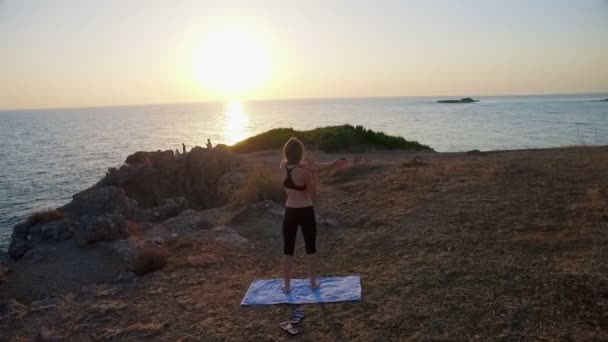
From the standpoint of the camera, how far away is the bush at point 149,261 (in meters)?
7.79

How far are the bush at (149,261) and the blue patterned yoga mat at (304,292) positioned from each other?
5.99 ft

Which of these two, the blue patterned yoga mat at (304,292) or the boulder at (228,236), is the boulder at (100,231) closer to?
the boulder at (228,236)

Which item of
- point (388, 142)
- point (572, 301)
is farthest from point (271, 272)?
point (388, 142)

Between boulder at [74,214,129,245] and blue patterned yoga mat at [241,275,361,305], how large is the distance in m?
3.87

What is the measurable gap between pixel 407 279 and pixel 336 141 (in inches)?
748

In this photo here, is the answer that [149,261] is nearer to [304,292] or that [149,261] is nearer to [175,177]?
[304,292]

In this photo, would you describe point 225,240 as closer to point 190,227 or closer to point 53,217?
point 190,227

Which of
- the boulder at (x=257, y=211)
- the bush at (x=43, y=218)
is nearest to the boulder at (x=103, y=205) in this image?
the bush at (x=43, y=218)

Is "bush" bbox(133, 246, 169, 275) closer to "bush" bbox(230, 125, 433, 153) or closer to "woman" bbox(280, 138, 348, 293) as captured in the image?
"woman" bbox(280, 138, 348, 293)

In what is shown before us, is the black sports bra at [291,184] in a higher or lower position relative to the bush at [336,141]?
higher

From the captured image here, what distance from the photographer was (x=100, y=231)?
→ 371 inches

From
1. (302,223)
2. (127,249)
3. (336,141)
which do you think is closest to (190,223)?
(127,249)

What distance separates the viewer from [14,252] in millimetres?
9977

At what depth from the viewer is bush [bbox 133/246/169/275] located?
25.5 feet
